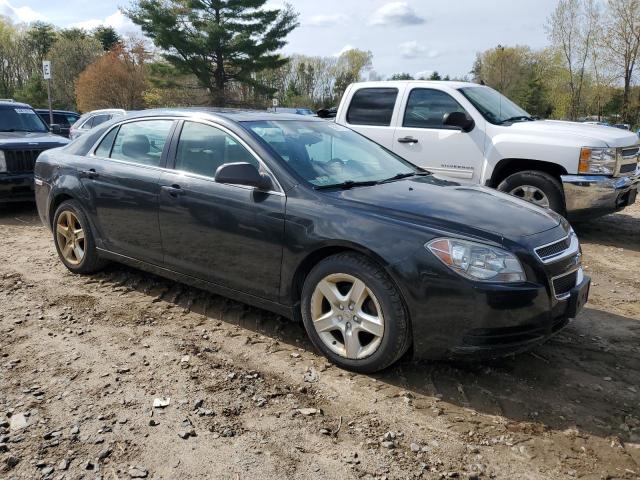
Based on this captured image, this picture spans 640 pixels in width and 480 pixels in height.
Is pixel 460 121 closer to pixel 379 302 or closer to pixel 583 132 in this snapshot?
pixel 583 132

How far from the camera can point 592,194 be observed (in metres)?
6.41

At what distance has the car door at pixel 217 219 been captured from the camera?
12.1 ft

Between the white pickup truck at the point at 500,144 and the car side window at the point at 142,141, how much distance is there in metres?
3.52

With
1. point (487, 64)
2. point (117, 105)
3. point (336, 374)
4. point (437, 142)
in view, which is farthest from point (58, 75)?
point (336, 374)

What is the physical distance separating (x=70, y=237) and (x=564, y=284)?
4304 millimetres

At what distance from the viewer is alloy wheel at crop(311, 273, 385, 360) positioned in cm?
326

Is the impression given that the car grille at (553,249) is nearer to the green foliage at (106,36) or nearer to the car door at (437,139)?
the car door at (437,139)

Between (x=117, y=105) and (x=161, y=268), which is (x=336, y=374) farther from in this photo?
(x=117, y=105)

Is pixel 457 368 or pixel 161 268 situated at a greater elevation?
pixel 161 268

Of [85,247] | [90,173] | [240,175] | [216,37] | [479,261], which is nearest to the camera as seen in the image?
[479,261]

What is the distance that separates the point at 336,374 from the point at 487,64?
5919 centimetres

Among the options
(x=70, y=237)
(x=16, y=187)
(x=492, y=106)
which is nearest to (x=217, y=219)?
(x=70, y=237)

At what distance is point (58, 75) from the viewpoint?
51625 mm

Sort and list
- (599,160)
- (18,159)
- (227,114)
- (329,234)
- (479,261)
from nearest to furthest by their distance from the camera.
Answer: (479,261), (329,234), (227,114), (599,160), (18,159)
